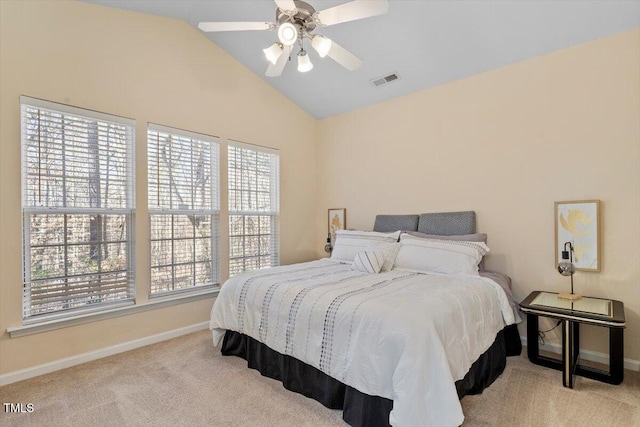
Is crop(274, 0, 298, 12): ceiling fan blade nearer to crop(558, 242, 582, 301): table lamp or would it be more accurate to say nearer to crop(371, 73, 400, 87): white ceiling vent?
crop(371, 73, 400, 87): white ceiling vent

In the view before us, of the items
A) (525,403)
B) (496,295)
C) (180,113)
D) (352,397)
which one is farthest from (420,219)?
(180,113)

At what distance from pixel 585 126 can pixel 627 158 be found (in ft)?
1.30

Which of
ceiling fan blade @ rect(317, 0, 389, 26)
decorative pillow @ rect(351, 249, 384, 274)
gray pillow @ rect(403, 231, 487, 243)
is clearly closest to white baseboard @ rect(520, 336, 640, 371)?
gray pillow @ rect(403, 231, 487, 243)

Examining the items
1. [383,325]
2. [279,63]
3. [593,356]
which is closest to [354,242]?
[383,325]

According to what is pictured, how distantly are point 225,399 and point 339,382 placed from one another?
2.63 ft

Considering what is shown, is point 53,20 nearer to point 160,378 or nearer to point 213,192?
point 213,192

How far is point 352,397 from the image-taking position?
1890mm

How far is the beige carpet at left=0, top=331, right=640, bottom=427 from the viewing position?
6.40 feet

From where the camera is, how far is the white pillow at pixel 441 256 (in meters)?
2.77

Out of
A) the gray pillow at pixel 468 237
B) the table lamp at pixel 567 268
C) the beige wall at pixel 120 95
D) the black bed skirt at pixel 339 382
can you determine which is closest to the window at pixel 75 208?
the beige wall at pixel 120 95

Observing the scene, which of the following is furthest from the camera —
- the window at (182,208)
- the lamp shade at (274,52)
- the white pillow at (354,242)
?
the white pillow at (354,242)

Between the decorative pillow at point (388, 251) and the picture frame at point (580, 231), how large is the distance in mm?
1395

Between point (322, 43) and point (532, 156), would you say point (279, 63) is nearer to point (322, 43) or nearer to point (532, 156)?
point (322, 43)

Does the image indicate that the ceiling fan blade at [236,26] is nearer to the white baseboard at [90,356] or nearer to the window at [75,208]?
the window at [75,208]
